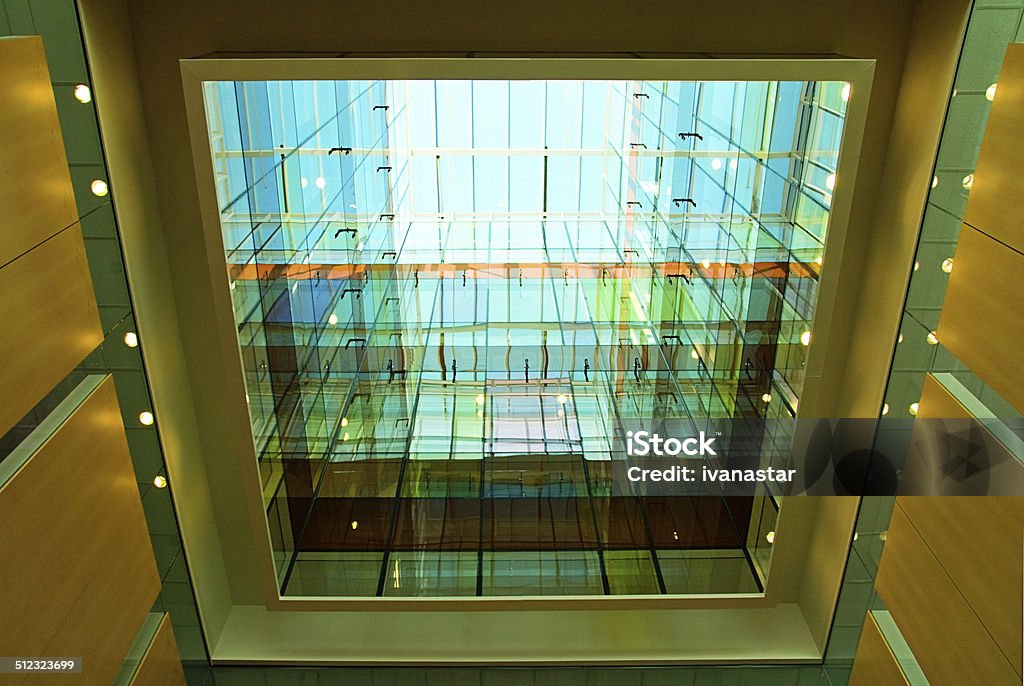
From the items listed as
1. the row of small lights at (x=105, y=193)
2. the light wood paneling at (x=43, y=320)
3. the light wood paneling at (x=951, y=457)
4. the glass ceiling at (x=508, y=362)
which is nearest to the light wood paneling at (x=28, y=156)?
the light wood paneling at (x=43, y=320)

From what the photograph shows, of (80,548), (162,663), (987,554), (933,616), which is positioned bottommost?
(162,663)

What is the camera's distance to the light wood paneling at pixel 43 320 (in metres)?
4.23

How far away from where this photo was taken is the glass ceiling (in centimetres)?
621

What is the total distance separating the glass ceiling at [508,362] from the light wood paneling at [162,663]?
42.1 inches

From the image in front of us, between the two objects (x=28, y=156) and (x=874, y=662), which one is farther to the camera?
(x=874, y=662)

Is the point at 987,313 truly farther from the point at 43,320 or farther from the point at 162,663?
the point at 162,663

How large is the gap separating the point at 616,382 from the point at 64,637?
492 centimetres

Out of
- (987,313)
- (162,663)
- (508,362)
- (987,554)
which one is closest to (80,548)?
(162,663)

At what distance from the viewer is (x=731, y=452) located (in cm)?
725

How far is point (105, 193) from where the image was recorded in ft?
17.4

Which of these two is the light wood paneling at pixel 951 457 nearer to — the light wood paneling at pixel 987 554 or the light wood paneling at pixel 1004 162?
the light wood paneling at pixel 987 554

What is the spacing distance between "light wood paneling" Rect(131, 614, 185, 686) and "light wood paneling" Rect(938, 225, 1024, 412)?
233 inches

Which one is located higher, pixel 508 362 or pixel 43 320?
pixel 43 320

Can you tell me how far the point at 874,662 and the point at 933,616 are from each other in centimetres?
109
